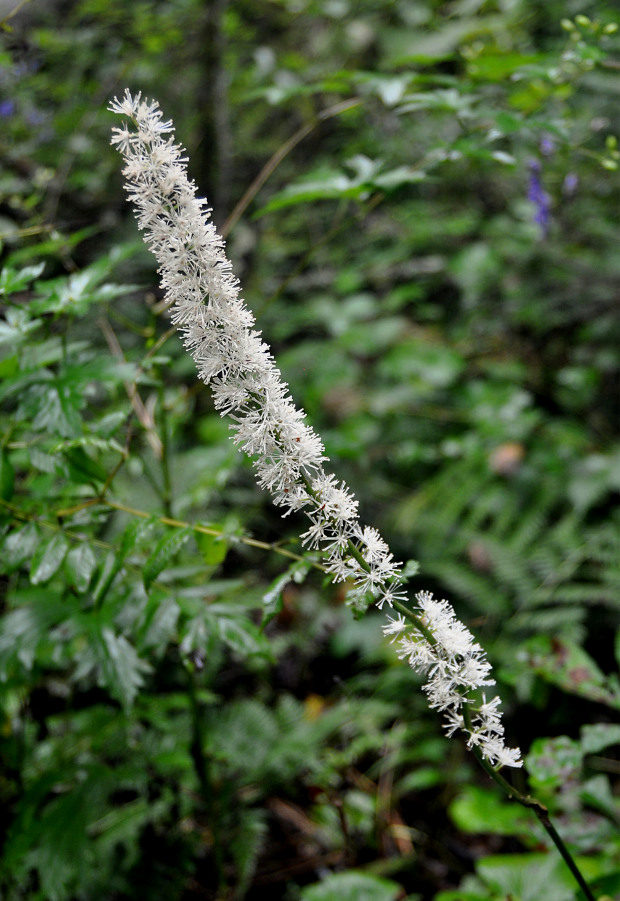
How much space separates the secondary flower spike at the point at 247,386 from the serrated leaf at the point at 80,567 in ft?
1.51

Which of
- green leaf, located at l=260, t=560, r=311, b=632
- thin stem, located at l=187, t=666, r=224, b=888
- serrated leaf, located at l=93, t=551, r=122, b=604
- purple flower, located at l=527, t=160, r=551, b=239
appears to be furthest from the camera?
purple flower, located at l=527, t=160, r=551, b=239

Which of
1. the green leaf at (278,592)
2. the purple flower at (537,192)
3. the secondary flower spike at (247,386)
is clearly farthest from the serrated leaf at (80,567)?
the purple flower at (537,192)

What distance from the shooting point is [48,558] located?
1.09m

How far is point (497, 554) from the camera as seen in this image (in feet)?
8.61

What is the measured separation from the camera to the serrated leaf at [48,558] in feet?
3.51

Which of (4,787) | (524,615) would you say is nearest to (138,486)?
(4,787)

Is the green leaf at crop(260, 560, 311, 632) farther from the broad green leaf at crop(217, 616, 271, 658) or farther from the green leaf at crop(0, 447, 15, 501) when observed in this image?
the green leaf at crop(0, 447, 15, 501)

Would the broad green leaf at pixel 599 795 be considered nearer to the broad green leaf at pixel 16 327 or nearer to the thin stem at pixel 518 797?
the thin stem at pixel 518 797

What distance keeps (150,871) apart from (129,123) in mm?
1766

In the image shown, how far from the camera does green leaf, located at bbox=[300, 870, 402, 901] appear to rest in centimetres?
154

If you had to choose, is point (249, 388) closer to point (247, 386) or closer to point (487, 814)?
point (247, 386)

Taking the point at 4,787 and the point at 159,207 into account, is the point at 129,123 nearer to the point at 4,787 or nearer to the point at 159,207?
the point at 159,207

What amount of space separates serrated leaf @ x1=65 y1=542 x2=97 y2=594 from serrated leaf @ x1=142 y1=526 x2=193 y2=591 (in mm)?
153

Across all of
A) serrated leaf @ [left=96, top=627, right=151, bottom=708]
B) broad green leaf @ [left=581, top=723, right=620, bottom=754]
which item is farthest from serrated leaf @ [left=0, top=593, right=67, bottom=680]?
broad green leaf @ [left=581, top=723, right=620, bottom=754]
